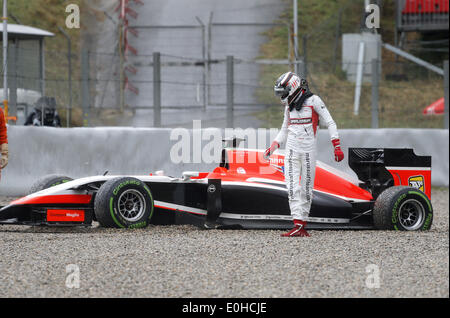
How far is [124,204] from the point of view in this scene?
332 inches

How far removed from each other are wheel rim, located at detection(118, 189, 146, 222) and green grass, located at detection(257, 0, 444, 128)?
5.73m

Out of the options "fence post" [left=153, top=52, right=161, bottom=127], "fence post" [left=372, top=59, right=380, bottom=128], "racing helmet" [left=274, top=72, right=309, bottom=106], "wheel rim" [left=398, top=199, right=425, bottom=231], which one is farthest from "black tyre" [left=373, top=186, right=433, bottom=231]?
"fence post" [left=372, top=59, right=380, bottom=128]

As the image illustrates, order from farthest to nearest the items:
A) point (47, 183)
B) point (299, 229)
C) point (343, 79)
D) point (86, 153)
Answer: point (343, 79) → point (86, 153) → point (47, 183) → point (299, 229)

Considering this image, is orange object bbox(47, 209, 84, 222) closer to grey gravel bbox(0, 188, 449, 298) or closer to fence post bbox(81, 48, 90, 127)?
grey gravel bbox(0, 188, 449, 298)

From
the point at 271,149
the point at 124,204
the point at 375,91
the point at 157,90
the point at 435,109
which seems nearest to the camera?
the point at 124,204

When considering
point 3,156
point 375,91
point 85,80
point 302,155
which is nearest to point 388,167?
point 302,155

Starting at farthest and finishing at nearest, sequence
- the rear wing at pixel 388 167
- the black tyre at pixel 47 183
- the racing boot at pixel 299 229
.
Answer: the black tyre at pixel 47 183, the rear wing at pixel 388 167, the racing boot at pixel 299 229

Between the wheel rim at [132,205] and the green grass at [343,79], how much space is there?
18.8 feet

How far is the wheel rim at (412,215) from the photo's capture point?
8.77 meters

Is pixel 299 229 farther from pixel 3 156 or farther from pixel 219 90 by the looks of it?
pixel 219 90

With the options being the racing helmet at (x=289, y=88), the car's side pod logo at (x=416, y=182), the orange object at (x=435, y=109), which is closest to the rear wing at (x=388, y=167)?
the car's side pod logo at (x=416, y=182)

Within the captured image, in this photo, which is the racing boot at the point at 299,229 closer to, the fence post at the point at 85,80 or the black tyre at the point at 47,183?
the black tyre at the point at 47,183

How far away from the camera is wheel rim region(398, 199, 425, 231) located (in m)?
8.77

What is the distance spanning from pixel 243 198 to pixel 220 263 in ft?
8.20
